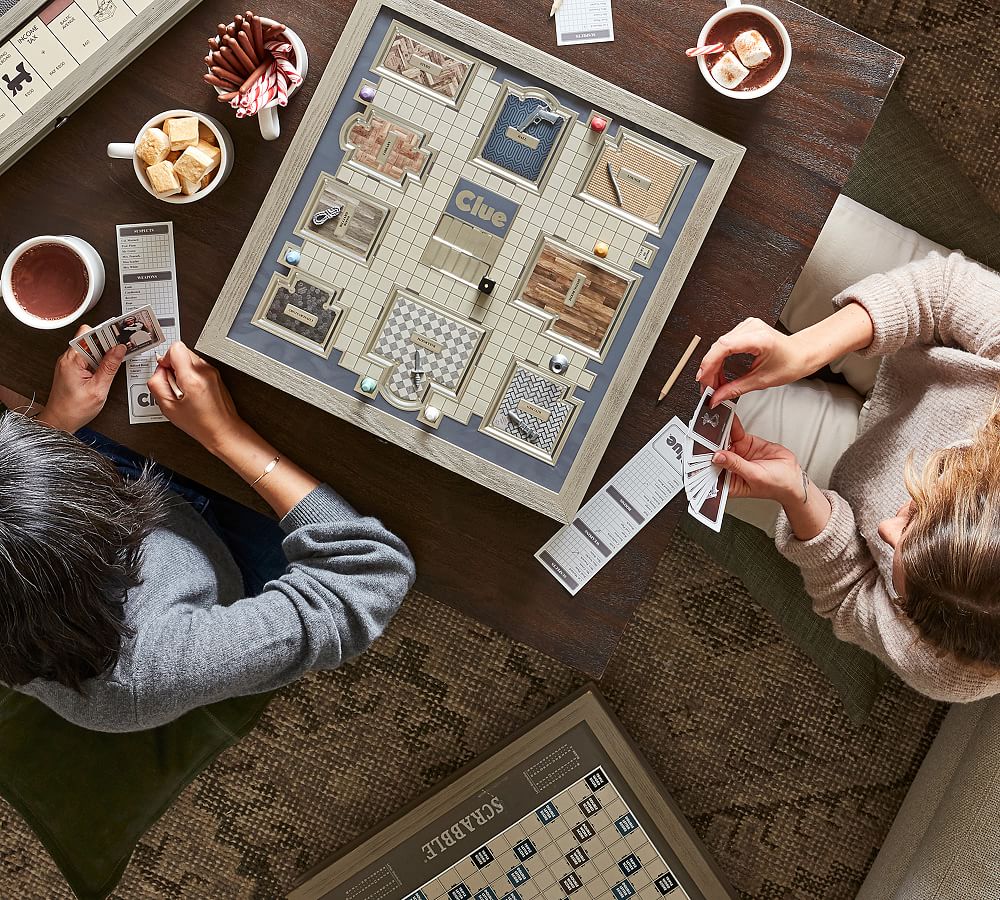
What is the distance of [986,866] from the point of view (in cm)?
142

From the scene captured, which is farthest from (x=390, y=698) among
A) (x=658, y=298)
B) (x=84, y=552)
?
(x=658, y=298)

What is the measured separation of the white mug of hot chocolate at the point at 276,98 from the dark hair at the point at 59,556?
0.51m

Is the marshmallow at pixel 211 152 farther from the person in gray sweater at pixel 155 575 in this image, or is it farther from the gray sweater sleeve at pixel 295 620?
the gray sweater sleeve at pixel 295 620

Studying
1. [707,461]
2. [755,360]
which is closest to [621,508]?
[707,461]

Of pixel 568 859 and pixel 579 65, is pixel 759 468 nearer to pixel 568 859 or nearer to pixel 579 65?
pixel 579 65

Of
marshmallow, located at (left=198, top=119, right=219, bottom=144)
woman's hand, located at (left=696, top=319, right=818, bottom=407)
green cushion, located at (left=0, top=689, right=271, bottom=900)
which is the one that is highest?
woman's hand, located at (left=696, top=319, right=818, bottom=407)

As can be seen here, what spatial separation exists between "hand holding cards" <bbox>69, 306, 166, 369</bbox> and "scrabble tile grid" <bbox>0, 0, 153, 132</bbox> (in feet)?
1.03

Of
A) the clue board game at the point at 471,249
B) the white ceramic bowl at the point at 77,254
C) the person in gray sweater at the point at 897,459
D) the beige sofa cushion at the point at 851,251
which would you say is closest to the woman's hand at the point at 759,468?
the person in gray sweater at the point at 897,459

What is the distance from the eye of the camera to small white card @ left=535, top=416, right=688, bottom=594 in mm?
1227

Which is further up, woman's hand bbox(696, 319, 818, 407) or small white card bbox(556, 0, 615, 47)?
small white card bbox(556, 0, 615, 47)

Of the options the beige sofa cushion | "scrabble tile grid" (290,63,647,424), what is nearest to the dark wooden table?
"scrabble tile grid" (290,63,647,424)

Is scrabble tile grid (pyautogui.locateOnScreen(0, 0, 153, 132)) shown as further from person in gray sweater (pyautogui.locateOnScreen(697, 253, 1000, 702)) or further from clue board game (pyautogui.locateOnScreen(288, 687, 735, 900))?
clue board game (pyautogui.locateOnScreen(288, 687, 735, 900))

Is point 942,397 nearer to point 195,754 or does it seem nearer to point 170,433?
point 170,433

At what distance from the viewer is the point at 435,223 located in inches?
46.6
